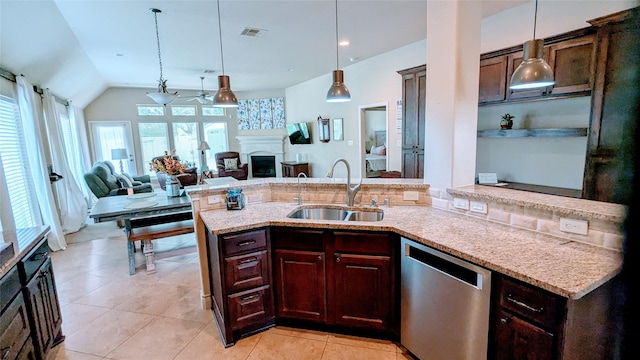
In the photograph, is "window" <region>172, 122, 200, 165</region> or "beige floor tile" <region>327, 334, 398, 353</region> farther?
"window" <region>172, 122, 200, 165</region>

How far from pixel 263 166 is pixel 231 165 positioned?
1041 mm

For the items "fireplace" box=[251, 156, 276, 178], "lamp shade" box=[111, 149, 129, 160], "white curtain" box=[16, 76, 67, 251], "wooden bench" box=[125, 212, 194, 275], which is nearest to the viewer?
"wooden bench" box=[125, 212, 194, 275]

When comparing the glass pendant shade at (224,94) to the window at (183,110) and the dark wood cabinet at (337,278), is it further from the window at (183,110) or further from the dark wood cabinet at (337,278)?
the window at (183,110)

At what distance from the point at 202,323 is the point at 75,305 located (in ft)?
4.45

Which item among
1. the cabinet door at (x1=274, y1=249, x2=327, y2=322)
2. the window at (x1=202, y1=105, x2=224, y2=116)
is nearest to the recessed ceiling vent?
the cabinet door at (x1=274, y1=249, x2=327, y2=322)

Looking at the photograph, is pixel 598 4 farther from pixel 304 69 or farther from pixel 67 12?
pixel 67 12

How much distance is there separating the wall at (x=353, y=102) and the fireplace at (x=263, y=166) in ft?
2.28

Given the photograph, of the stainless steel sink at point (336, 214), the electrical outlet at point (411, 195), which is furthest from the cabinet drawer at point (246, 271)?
the electrical outlet at point (411, 195)

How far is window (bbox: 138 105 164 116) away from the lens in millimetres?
8668

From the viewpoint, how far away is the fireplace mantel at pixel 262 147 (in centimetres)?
933

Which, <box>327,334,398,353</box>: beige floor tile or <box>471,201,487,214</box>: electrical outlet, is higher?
<box>471,201,487,214</box>: electrical outlet

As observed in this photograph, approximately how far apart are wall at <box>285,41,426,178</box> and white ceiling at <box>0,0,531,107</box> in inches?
9.8

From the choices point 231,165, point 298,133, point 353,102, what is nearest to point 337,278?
point 353,102

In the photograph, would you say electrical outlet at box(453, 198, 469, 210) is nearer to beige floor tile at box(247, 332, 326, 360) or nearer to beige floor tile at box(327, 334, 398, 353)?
beige floor tile at box(327, 334, 398, 353)
